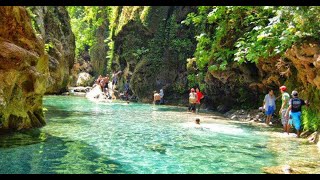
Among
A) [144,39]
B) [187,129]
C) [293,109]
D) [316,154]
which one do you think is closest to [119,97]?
[144,39]

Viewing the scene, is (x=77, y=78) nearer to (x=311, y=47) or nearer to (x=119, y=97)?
(x=119, y=97)

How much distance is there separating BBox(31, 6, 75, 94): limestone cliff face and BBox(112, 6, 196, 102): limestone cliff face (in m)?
6.46

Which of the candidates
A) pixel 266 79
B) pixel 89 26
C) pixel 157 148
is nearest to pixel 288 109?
pixel 157 148

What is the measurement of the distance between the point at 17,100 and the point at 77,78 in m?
44.4

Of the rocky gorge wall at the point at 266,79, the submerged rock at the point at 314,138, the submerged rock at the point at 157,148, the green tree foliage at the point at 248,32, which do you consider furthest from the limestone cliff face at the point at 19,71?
the submerged rock at the point at 314,138

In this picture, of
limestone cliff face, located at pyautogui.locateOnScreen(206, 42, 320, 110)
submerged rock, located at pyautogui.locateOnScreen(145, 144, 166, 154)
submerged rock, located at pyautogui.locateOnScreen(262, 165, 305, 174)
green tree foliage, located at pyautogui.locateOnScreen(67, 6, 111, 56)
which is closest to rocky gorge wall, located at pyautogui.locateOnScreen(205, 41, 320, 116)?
limestone cliff face, located at pyautogui.locateOnScreen(206, 42, 320, 110)

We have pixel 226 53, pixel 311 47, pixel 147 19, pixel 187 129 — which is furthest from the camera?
pixel 147 19

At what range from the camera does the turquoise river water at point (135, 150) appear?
7.98 meters

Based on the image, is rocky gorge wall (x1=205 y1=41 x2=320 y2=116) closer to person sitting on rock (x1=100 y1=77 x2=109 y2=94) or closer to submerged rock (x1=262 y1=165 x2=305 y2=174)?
submerged rock (x1=262 y1=165 x2=305 y2=174)

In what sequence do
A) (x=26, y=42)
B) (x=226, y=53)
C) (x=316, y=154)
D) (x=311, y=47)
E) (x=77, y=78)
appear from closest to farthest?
(x=316, y=154) → (x=311, y=47) → (x=26, y=42) → (x=226, y=53) → (x=77, y=78)

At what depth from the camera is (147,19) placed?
123 ft

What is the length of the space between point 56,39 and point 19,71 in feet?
65.6

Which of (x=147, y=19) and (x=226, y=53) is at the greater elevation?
(x=147, y=19)

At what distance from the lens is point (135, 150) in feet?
33.0
